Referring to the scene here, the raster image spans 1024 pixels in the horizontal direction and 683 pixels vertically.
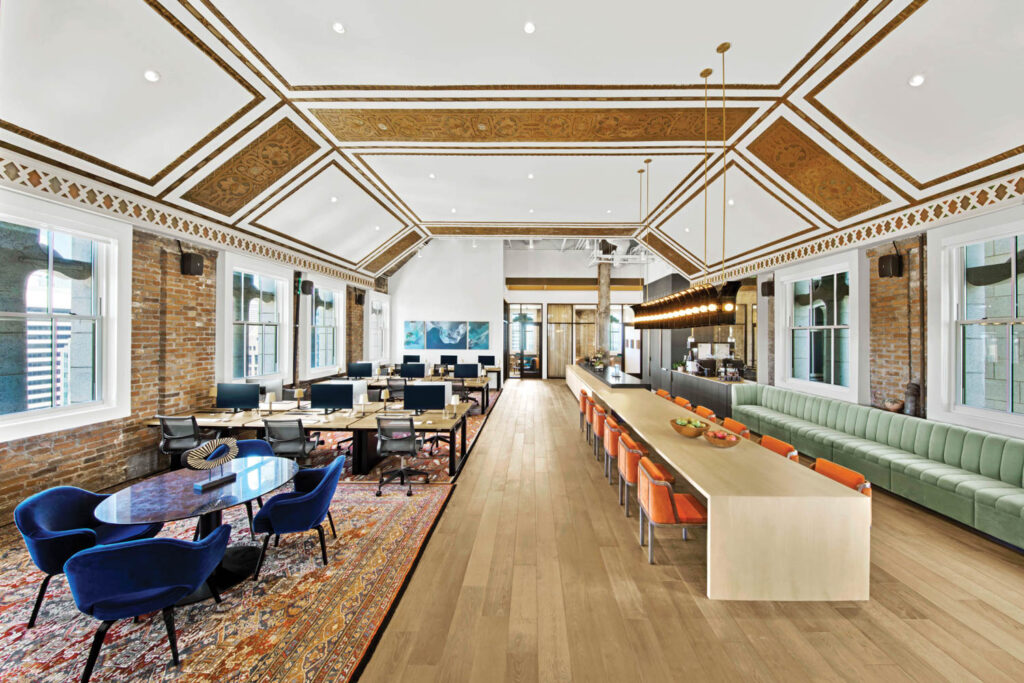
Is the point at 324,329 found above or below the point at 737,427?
above

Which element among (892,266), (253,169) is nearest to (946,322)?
(892,266)

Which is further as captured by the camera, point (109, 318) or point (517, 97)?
point (109, 318)

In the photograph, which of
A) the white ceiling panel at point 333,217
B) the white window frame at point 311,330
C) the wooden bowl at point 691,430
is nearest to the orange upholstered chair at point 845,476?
the wooden bowl at point 691,430

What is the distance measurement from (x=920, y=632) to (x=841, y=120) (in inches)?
169

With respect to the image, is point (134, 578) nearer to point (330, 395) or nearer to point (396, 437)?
point (396, 437)

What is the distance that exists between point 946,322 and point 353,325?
10.3m

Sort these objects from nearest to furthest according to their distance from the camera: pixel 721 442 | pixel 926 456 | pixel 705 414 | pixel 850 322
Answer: pixel 721 442 < pixel 926 456 < pixel 705 414 < pixel 850 322

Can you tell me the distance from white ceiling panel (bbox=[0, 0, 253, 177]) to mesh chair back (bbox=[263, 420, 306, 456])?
303cm

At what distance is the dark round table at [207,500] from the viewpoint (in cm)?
238

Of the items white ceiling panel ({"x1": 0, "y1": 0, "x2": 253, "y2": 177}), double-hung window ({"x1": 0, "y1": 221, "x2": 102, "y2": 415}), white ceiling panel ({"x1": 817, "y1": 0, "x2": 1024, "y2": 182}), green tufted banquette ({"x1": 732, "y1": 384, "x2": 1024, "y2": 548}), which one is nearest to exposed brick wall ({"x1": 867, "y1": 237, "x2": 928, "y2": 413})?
green tufted banquette ({"x1": 732, "y1": 384, "x2": 1024, "y2": 548})

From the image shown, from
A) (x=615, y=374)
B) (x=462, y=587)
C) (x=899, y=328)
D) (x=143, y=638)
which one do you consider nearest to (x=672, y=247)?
(x=615, y=374)

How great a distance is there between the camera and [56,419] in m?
3.78

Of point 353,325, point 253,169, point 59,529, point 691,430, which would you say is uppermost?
point 253,169

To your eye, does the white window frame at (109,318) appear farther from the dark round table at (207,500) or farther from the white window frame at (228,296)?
the dark round table at (207,500)
